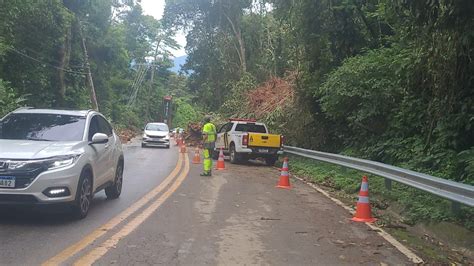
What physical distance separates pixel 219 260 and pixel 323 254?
4.37 ft

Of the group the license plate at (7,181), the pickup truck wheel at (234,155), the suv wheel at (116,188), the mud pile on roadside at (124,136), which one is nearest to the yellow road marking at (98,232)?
the suv wheel at (116,188)

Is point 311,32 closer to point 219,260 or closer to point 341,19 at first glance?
point 341,19

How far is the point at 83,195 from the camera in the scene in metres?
7.76

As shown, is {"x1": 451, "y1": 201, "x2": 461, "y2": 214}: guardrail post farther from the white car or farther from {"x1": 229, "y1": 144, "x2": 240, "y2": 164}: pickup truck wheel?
the white car

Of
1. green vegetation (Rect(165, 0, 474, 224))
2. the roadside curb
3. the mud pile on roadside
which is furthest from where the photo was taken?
the mud pile on roadside

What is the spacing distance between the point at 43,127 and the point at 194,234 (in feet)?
10.4

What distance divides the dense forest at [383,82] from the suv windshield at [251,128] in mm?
1459

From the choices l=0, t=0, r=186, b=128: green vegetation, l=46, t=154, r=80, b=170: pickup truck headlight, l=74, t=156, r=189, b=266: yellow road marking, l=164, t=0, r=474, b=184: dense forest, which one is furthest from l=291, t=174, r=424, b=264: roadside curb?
l=0, t=0, r=186, b=128: green vegetation

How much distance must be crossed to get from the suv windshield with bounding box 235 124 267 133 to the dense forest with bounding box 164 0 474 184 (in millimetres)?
1459

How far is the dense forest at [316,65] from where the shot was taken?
35.1 feet

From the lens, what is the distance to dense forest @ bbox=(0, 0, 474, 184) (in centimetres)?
1070

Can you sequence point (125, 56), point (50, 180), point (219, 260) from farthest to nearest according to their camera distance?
point (125, 56) < point (50, 180) < point (219, 260)

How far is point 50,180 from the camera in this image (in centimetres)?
691

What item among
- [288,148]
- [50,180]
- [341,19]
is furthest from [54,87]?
[50,180]
